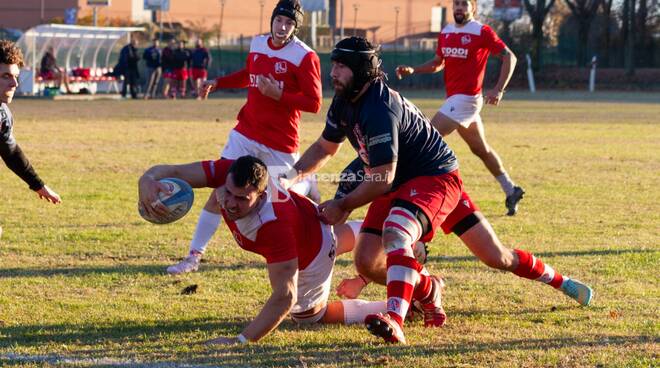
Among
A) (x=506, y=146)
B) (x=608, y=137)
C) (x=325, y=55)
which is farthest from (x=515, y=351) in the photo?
(x=325, y=55)

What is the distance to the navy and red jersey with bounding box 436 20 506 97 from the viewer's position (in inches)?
432

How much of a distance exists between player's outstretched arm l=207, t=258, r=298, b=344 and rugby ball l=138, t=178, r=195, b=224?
53 cm

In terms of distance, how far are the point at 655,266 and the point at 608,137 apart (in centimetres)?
1286

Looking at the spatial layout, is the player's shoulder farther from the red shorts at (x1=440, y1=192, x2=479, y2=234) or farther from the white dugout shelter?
the white dugout shelter

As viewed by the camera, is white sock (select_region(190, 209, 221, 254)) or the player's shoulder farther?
white sock (select_region(190, 209, 221, 254))

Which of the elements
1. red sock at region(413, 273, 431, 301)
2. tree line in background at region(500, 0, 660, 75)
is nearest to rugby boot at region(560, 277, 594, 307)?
red sock at region(413, 273, 431, 301)

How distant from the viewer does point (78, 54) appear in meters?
39.3

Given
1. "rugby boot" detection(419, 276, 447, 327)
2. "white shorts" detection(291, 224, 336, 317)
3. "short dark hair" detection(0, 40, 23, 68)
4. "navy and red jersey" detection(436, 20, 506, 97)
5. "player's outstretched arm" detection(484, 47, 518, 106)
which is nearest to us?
"white shorts" detection(291, 224, 336, 317)

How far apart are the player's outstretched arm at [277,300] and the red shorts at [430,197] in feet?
2.37

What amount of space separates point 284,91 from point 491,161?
3.87m

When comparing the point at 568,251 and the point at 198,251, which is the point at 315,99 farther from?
the point at 568,251

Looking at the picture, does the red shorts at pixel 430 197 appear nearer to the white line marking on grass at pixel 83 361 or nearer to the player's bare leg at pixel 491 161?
the white line marking on grass at pixel 83 361

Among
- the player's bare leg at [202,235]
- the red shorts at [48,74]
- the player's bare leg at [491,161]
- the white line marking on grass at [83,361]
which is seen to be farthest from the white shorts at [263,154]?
the red shorts at [48,74]

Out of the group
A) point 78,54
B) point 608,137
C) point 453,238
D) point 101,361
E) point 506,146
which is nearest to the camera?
point 101,361
